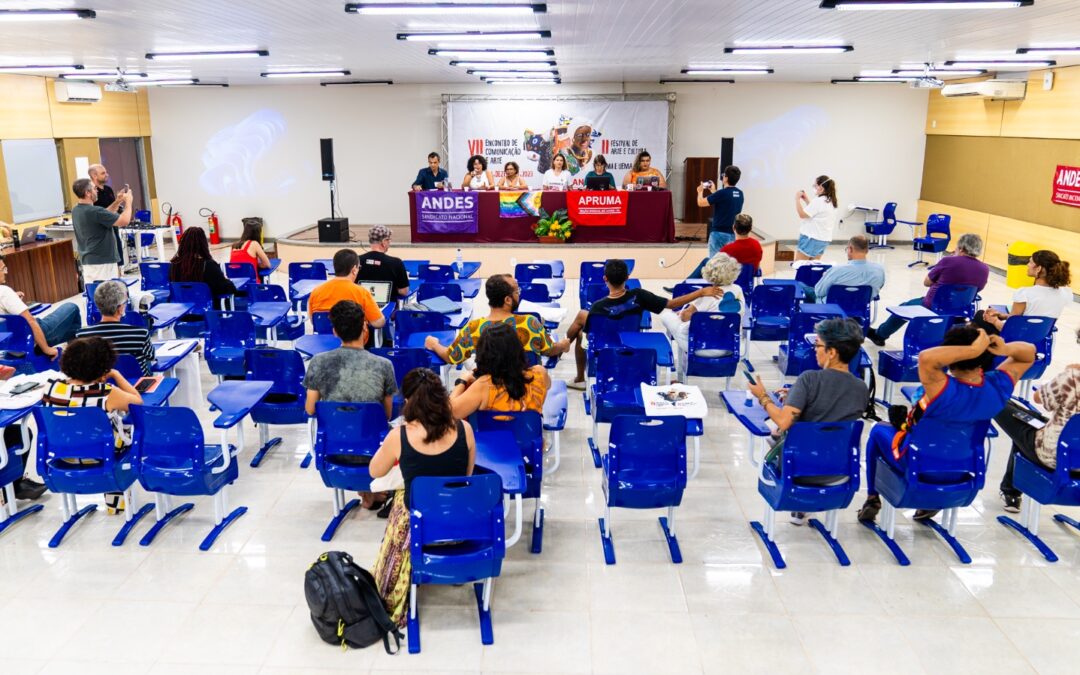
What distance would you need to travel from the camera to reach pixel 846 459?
180 inches

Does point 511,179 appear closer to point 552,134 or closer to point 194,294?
point 552,134

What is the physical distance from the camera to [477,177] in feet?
45.0

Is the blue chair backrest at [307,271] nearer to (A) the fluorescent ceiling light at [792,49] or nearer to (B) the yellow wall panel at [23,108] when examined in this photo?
(A) the fluorescent ceiling light at [792,49]

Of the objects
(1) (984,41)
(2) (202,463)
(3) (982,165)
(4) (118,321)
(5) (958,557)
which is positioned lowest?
(5) (958,557)

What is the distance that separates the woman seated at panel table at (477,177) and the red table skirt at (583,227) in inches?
21.3

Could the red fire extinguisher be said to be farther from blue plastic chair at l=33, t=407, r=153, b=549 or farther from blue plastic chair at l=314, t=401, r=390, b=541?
blue plastic chair at l=314, t=401, r=390, b=541

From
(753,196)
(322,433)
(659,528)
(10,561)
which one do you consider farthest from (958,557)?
(753,196)

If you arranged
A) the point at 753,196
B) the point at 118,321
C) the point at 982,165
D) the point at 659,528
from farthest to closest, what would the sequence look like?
the point at 753,196
the point at 982,165
the point at 118,321
the point at 659,528

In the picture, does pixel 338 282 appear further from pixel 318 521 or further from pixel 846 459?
pixel 846 459

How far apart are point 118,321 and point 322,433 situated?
85.6 inches

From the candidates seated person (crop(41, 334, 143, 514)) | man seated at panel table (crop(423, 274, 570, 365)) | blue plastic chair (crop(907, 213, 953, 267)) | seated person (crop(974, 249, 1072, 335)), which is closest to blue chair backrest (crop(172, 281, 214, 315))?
seated person (crop(41, 334, 143, 514))

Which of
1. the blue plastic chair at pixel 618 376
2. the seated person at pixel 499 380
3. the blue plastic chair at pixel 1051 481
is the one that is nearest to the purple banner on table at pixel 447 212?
the blue plastic chair at pixel 618 376

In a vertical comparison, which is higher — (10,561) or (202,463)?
(202,463)

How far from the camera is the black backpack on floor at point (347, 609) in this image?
13.0 ft
